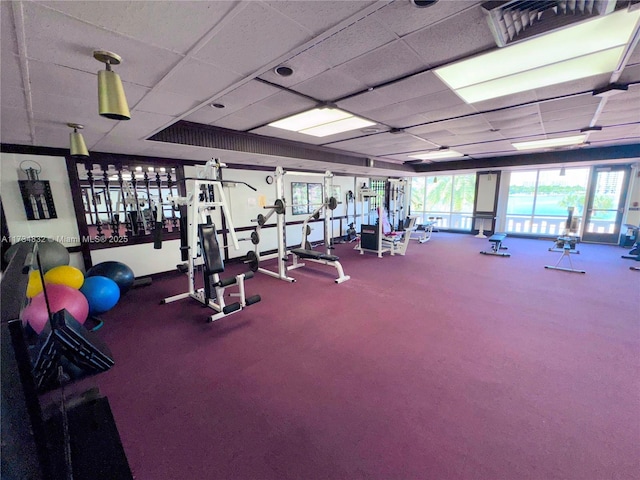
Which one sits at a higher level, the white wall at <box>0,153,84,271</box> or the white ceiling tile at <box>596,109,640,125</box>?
the white ceiling tile at <box>596,109,640,125</box>

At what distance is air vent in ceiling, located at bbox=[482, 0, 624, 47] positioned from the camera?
1.38m

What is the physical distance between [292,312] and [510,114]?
3.78 m

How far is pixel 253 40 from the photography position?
4.67 ft

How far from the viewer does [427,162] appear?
8.19 metres

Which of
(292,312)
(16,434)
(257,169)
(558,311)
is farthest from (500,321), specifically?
(257,169)


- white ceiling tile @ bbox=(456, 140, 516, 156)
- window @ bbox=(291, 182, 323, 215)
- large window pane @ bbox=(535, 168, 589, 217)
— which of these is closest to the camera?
white ceiling tile @ bbox=(456, 140, 516, 156)

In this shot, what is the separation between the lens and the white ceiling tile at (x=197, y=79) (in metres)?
1.67

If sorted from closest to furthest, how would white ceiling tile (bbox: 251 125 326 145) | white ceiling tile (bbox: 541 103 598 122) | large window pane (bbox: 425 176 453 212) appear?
white ceiling tile (bbox: 541 103 598 122)
white ceiling tile (bbox: 251 125 326 145)
large window pane (bbox: 425 176 453 212)

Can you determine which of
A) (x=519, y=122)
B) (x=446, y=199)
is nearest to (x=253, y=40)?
(x=519, y=122)

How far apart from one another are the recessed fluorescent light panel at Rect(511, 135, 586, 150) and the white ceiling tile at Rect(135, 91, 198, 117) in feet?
19.5

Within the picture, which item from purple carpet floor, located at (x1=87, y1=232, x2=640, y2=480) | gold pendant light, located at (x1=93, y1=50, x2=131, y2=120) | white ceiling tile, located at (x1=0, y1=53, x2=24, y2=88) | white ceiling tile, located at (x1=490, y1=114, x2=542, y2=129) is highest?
white ceiling tile, located at (x1=490, y1=114, x2=542, y2=129)

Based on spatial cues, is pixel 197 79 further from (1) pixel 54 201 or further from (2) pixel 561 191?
(2) pixel 561 191

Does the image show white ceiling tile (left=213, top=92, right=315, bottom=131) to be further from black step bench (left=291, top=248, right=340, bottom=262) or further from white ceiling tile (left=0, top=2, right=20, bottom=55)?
black step bench (left=291, top=248, right=340, bottom=262)

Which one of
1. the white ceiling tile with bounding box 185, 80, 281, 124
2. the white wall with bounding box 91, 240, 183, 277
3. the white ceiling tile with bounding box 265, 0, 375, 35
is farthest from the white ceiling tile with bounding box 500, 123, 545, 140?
the white wall with bounding box 91, 240, 183, 277
